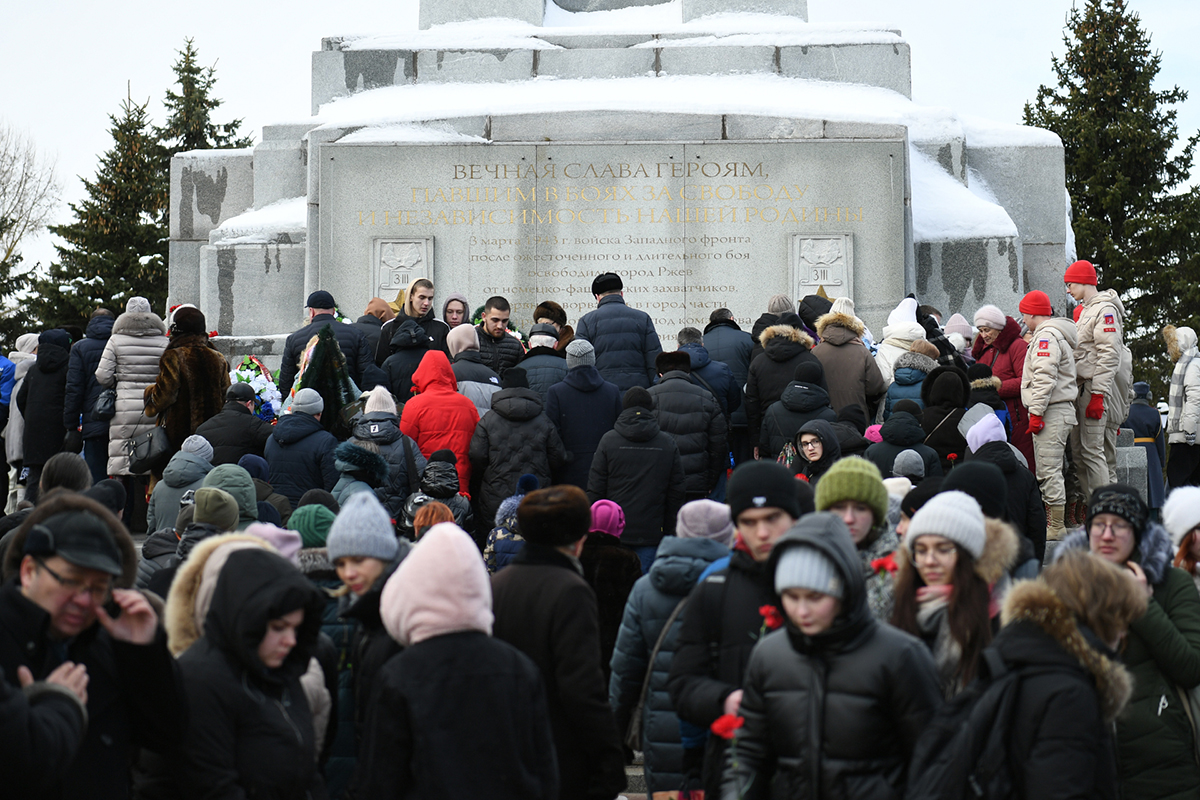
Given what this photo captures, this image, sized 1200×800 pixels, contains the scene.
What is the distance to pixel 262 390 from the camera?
1026 cm

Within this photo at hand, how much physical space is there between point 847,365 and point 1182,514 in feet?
15.6

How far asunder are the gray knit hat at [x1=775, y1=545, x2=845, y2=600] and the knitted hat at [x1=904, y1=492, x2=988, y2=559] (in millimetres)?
595

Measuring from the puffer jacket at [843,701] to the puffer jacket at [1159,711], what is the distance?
1.16 metres

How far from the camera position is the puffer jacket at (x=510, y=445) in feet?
26.5

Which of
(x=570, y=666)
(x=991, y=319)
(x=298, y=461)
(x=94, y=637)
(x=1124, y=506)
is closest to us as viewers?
(x=94, y=637)

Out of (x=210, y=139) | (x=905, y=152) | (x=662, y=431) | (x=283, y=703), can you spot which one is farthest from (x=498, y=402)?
(x=210, y=139)

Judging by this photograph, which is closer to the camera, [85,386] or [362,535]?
[362,535]

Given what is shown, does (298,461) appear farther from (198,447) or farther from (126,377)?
(126,377)

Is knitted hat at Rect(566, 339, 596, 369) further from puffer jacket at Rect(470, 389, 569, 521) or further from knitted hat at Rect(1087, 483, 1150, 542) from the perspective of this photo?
knitted hat at Rect(1087, 483, 1150, 542)

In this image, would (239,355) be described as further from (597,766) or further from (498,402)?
(597,766)

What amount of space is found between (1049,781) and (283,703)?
1.86m

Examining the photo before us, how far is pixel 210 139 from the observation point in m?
30.8

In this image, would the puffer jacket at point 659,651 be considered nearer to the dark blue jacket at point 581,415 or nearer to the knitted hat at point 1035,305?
the dark blue jacket at point 581,415

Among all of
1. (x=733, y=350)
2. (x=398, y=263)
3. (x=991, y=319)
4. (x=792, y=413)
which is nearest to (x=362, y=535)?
(x=792, y=413)
